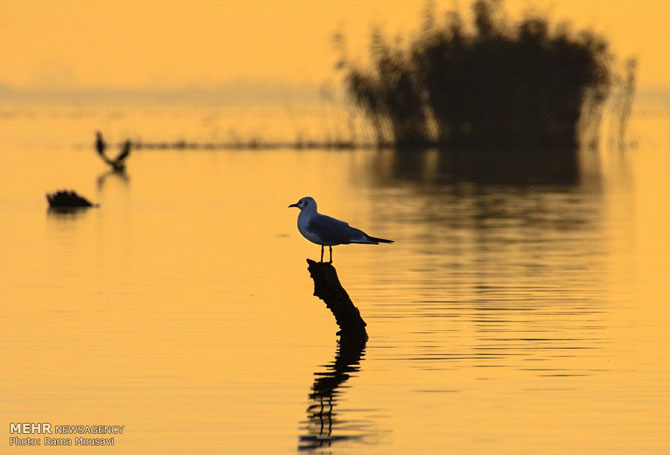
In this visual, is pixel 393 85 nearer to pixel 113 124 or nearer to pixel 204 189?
pixel 204 189

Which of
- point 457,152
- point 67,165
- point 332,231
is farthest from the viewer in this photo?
point 457,152

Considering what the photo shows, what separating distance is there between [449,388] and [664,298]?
6.03m

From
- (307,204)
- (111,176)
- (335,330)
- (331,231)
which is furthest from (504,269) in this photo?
(111,176)

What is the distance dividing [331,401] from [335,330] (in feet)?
11.5

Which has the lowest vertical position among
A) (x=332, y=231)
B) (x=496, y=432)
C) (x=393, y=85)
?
(x=496, y=432)

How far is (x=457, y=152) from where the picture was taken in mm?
57125

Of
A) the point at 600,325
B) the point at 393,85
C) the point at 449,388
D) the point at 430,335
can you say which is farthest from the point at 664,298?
the point at 393,85

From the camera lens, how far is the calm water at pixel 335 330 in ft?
36.3

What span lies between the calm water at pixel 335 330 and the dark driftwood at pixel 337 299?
8.4 inches

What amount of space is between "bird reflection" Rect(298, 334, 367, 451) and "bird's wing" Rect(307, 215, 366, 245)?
34.8 inches

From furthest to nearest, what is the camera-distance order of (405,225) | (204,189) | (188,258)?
(204,189) < (405,225) < (188,258)

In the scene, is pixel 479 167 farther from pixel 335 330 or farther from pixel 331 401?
pixel 331 401

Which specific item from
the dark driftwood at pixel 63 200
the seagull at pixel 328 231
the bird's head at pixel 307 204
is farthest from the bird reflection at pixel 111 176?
the seagull at pixel 328 231

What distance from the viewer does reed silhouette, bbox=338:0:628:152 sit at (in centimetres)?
5238
